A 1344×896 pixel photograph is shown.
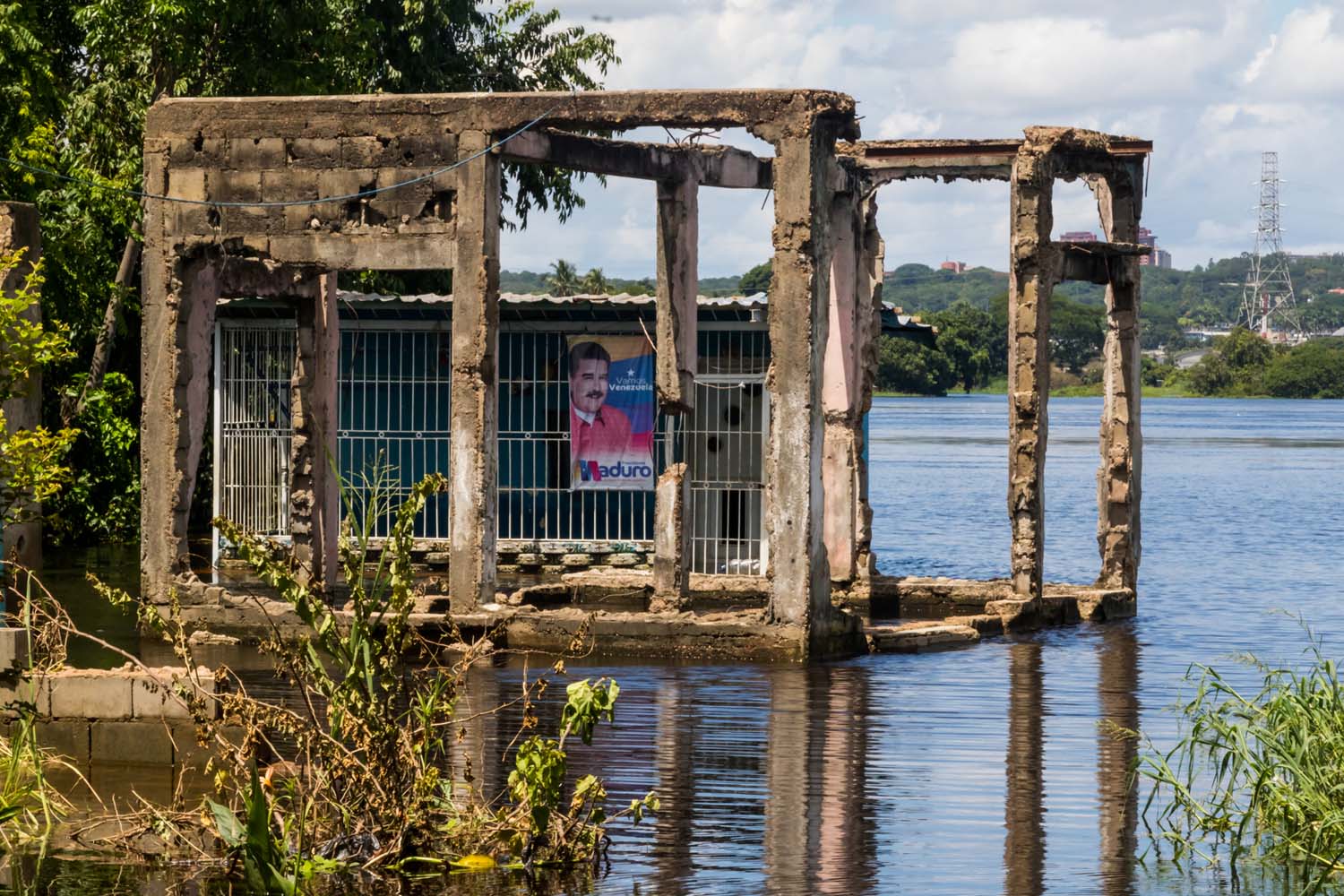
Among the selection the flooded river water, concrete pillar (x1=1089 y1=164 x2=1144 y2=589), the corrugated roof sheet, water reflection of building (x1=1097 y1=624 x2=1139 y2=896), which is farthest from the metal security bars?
water reflection of building (x1=1097 y1=624 x2=1139 y2=896)

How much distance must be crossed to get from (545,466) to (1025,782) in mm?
11516

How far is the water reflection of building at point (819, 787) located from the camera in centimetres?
919

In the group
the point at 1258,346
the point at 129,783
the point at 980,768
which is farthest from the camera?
the point at 1258,346

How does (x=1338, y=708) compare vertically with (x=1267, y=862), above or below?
above

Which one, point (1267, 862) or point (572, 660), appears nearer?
point (1267, 862)

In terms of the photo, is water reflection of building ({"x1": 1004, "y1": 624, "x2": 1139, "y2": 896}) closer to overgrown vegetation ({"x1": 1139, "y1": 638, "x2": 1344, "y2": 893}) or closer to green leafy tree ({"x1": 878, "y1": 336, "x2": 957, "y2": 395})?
overgrown vegetation ({"x1": 1139, "y1": 638, "x2": 1344, "y2": 893})

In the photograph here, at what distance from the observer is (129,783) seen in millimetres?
10484

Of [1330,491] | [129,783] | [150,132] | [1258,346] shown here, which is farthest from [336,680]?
[1258,346]

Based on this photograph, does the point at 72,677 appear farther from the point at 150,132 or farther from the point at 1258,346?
the point at 1258,346

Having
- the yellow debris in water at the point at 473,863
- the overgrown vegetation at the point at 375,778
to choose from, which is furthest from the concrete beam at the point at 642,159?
the yellow debris in water at the point at 473,863

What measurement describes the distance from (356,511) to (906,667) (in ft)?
26.4

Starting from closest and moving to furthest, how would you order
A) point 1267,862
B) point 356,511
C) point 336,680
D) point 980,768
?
point 1267,862 < point 980,768 < point 336,680 < point 356,511

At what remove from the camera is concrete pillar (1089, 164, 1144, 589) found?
1889 centimetres

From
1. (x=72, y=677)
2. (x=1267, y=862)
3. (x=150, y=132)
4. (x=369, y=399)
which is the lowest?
(x=1267, y=862)
